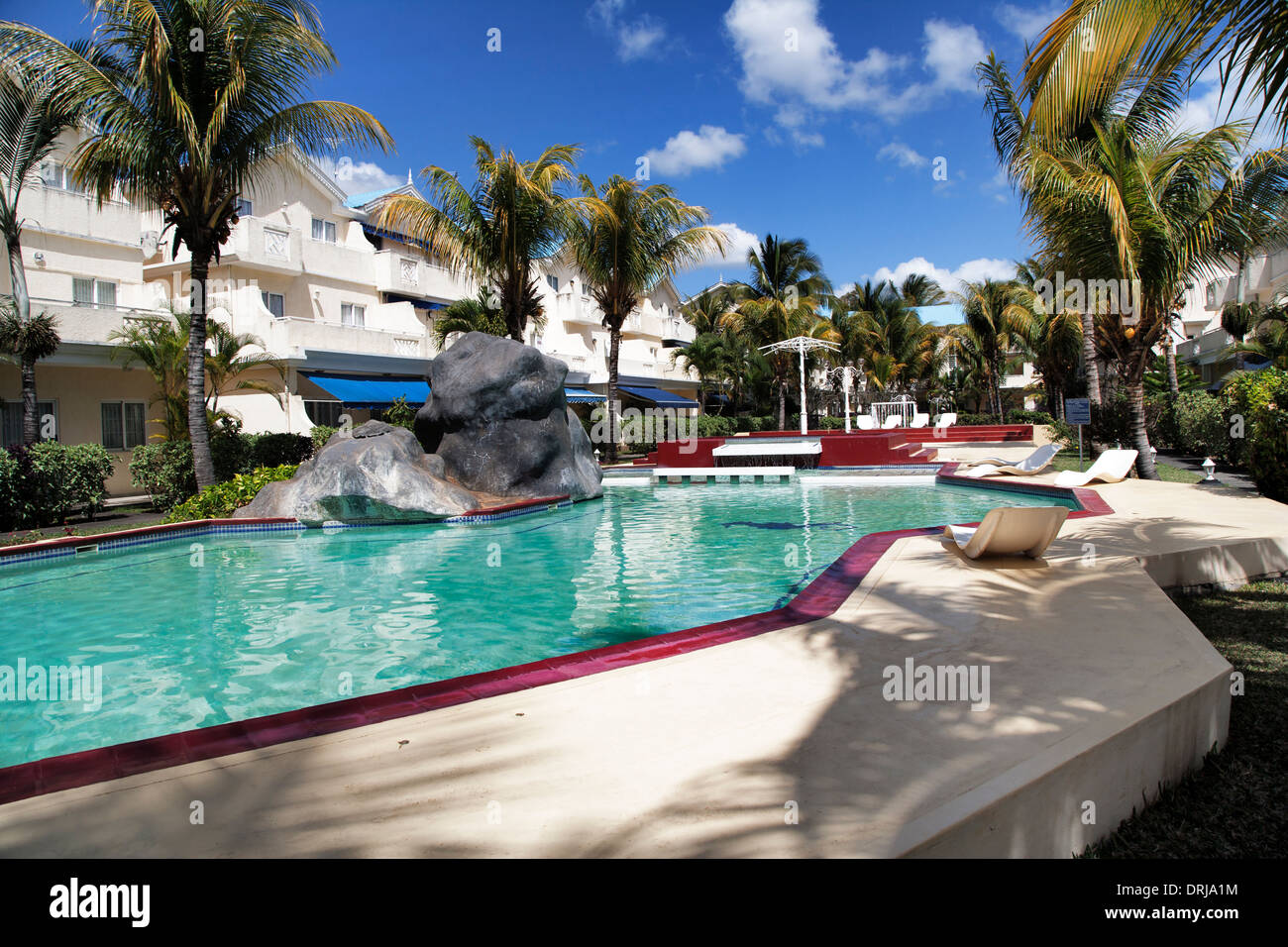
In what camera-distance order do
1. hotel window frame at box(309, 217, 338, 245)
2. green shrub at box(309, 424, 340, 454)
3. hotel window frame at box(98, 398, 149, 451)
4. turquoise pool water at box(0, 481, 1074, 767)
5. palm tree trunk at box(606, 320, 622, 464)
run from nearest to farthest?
turquoise pool water at box(0, 481, 1074, 767) < hotel window frame at box(98, 398, 149, 451) < green shrub at box(309, 424, 340, 454) < palm tree trunk at box(606, 320, 622, 464) < hotel window frame at box(309, 217, 338, 245)

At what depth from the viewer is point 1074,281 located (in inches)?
637

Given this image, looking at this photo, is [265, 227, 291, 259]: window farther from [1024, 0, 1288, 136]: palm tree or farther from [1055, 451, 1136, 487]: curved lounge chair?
[1024, 0, 1288, 136]: palm tree

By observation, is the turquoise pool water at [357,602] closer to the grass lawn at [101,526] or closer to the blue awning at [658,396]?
the grass lawn at [101,526]

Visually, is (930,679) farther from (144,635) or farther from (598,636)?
(144,635)

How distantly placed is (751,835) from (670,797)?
44 centimetres

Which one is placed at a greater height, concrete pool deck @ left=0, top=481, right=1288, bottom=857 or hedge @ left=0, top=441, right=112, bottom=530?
hedge @ left=0, top=441, right=112, bottom=530

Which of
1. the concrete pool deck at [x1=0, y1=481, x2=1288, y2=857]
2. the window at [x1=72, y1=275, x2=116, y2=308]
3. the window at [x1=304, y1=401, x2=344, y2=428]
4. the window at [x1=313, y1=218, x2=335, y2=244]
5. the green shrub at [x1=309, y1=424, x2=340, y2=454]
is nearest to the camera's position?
the concrete pool deck at [x1=0, y1=481, x2=1288, y2=857]

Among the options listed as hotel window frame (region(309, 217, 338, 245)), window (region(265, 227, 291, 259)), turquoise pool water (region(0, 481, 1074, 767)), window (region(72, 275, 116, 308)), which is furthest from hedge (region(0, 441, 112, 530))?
hotel window frame (region(309, 217, 338, 245))

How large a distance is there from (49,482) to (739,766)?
1683 cm

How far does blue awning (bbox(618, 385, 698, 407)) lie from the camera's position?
3984cm

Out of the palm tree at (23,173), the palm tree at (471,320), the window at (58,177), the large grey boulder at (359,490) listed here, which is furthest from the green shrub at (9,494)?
the palm tree at (471,320)

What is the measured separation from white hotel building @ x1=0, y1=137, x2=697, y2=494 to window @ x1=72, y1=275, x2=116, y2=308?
4cm

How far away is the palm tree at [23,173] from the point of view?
16.8m
